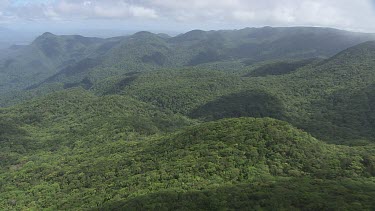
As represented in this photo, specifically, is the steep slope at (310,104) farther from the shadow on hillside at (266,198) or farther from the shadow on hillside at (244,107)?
the shadow on hillside at (266,198)

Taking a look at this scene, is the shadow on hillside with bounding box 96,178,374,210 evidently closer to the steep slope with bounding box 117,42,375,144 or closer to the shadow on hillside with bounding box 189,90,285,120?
the steep slope with bounding box 117,42,375,144

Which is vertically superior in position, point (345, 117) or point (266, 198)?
point (266, 198)

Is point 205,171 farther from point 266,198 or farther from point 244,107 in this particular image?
point 244,107

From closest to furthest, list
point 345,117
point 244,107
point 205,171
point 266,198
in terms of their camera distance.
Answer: point 266,198 → point 205,171 → point 345,117 → point 244,107

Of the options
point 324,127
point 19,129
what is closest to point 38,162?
point 19,129

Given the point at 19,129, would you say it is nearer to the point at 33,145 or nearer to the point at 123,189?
the point at 33,145

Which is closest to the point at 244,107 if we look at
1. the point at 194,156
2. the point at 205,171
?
the point at 194,156
